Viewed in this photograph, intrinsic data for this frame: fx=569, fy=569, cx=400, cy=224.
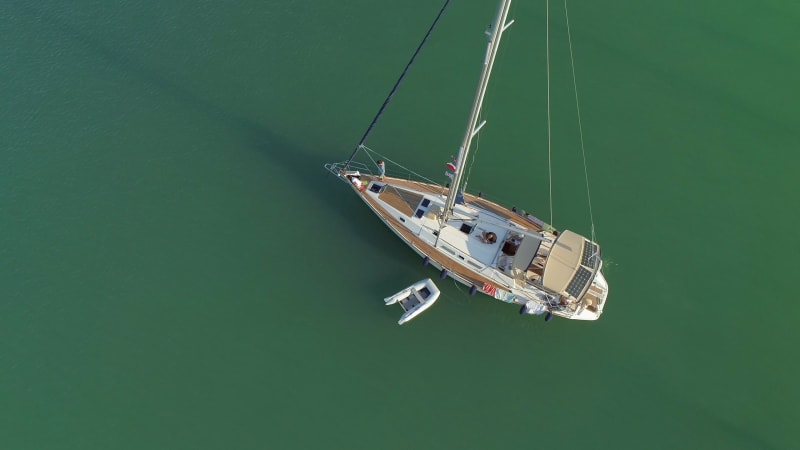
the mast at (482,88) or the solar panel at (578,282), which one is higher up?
the mast at (482,88)

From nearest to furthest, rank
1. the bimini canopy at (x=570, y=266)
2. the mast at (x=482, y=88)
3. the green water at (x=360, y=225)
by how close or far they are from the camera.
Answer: the mast at (x=482, y=88), the bimini canopy at (x=570, y=266), the green water at (x=360, y=225)

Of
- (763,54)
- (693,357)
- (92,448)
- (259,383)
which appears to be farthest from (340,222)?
(763,54)

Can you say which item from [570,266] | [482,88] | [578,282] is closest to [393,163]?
[482,88]

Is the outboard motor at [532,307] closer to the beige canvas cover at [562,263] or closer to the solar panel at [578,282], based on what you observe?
the beige canvas cover at [562,263]

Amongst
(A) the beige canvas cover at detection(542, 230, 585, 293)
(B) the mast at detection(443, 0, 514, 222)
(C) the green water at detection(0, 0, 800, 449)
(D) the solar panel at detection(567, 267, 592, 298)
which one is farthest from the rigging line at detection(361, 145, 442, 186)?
(D) the solar panel at detection(567, 267, 592, 298)

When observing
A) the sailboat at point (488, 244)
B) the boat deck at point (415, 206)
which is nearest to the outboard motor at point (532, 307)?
the sailboat at point (488, 244)

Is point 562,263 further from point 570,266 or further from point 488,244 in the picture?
point 488,244

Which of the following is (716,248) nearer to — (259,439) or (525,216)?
(525,216)
